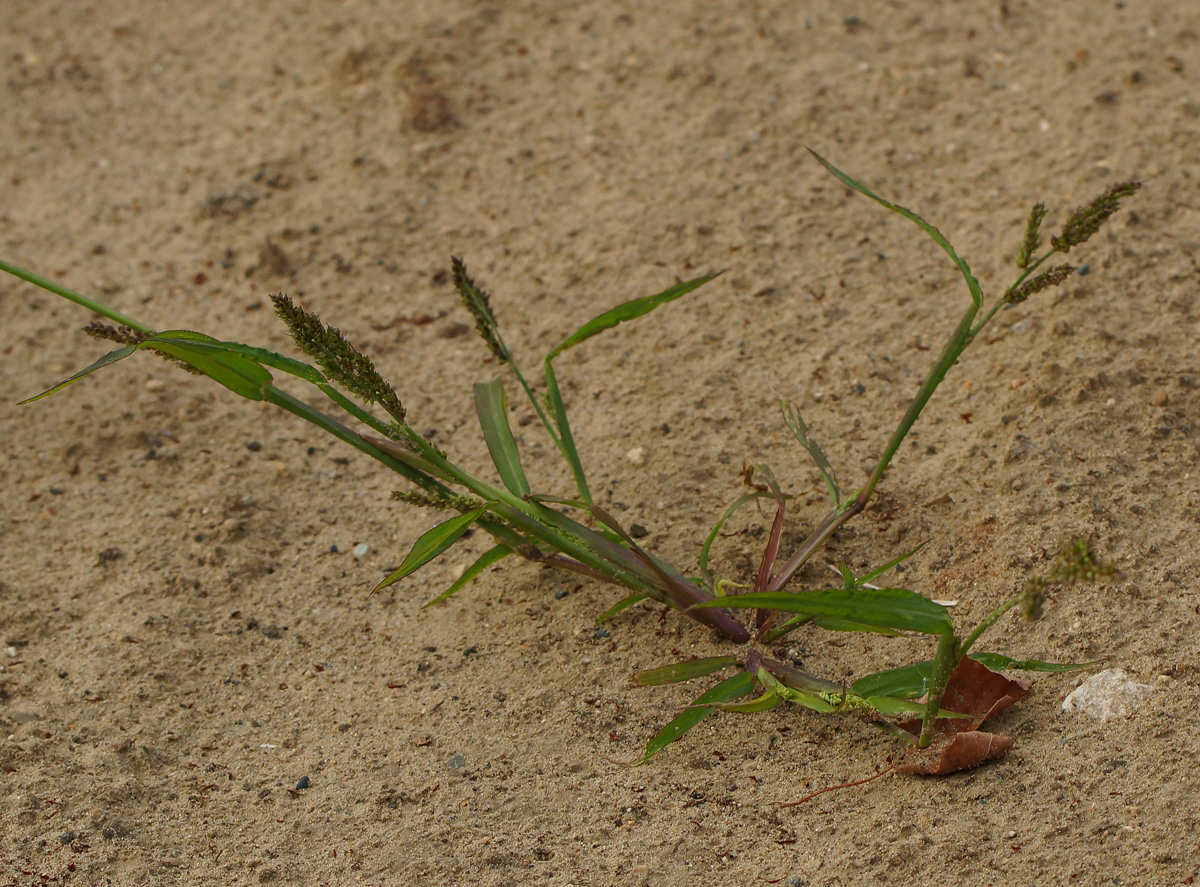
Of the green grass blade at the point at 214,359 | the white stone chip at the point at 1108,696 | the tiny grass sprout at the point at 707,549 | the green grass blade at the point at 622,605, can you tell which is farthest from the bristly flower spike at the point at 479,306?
the white stone chip at the point at 1108,696

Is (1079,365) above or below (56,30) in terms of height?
below

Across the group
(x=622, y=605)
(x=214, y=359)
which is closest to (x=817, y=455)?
(x=622, y=605)

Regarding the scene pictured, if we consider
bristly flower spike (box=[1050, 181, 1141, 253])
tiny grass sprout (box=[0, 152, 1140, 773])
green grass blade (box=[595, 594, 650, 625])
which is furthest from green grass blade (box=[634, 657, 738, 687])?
bristly flower spike (box=[1050, 181, 1141, 253])

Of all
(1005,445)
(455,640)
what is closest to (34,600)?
(455,640)

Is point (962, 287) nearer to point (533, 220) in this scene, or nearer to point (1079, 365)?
point (1079, 365)

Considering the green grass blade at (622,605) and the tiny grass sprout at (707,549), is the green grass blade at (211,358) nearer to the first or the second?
the tiny grass sprout at (707,549)

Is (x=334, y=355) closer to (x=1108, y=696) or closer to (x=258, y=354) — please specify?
(x=258, y=354)
